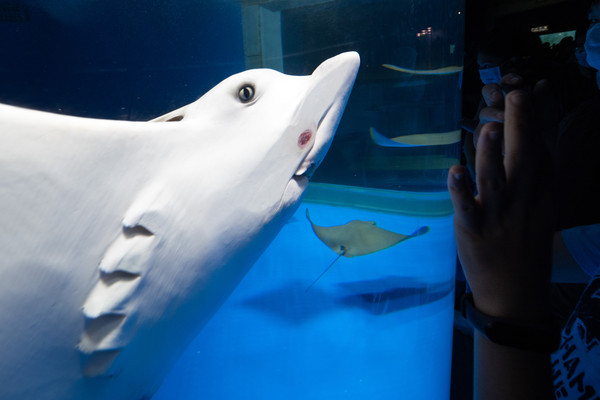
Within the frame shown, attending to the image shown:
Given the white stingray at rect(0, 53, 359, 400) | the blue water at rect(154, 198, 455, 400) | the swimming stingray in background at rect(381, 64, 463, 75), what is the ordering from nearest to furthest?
the white stingray at rect(0, 53, 359, 400), the blue water at rect(154, 198, 455, 400), the swimming stingray in background at rect(381, 64, 463, 75)

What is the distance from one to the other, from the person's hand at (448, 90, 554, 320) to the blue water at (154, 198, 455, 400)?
21.4 inches

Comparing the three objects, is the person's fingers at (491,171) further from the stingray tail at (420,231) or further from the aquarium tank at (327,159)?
the stingray tail at (420,231)

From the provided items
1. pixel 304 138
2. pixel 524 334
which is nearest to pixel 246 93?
pixel 304 138

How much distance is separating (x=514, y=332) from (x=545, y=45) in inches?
46.8

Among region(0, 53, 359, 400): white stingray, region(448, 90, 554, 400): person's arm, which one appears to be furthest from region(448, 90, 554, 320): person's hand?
region(0, 53, 359, 400): white stingray

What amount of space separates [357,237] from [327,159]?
28 cm

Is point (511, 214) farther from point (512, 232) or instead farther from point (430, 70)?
point (430, 70)

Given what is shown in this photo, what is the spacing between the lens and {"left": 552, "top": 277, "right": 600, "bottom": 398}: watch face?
40 centimetres

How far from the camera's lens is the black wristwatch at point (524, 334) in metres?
0.33

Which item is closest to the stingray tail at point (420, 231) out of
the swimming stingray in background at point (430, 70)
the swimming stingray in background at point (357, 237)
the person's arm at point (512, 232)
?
the swimming stingray in background at point (357, 237)

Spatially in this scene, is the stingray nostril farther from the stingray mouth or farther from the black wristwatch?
the black wristwatch

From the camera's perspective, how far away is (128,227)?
0.37 m

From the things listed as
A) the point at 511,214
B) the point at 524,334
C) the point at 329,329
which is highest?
the point at 511,214

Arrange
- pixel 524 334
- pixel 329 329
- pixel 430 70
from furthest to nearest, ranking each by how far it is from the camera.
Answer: pixel 430 70
pixel 329 329
pixel 524 334
